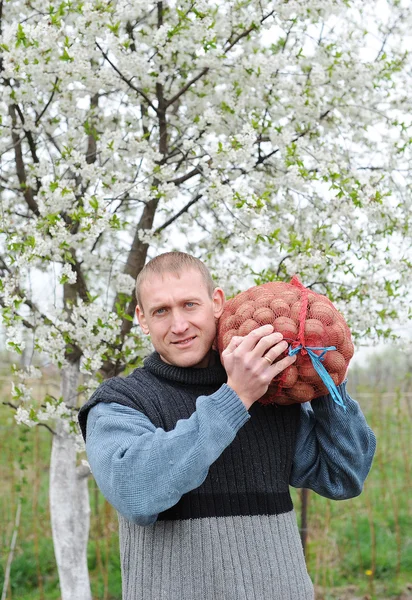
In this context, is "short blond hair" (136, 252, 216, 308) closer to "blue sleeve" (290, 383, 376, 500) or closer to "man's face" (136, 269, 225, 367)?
"man's face" (136, 269, 225, 367)

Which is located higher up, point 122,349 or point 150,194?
point 150,194

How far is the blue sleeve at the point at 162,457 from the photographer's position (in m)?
1.43

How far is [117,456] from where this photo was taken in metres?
1.49

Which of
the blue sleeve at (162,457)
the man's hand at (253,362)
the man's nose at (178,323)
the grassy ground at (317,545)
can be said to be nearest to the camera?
the blue sleeve at (162,457)

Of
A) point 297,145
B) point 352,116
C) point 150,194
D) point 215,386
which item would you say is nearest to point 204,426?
point 215,386

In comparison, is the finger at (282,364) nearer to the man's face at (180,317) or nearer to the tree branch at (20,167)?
the man's face at (180,317)

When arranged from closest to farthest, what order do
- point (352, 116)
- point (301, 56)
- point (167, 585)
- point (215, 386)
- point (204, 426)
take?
point (204, 426)
point (167, 585)
point (215, 386)
point (301, 56)
point (352, 116)

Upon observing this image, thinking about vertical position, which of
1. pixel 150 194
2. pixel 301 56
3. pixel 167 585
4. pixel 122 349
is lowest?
pixel 167 585

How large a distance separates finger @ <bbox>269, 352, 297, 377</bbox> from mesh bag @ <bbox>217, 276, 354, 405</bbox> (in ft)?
0.06

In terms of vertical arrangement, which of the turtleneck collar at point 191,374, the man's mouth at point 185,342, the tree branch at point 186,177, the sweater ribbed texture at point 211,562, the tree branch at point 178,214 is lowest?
the sweater ribbed texture at point 211,562

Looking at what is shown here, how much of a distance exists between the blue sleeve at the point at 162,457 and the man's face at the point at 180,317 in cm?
28

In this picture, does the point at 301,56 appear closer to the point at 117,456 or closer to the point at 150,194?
the point at 150,194

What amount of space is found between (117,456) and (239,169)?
6.98 ft

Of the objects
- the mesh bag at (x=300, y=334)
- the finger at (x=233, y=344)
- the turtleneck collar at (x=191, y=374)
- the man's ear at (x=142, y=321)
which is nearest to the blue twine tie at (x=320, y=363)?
the mesh bag at (x=300, y=334)
